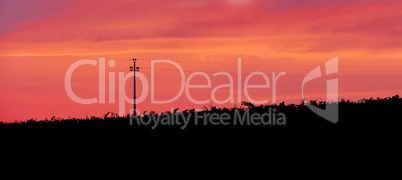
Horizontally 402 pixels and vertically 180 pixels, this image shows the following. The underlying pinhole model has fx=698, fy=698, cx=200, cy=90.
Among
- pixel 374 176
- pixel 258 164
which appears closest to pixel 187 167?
pixel 258 164

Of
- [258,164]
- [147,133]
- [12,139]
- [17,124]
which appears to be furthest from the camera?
[17,124]

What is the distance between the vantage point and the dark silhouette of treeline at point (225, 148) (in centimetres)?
2469

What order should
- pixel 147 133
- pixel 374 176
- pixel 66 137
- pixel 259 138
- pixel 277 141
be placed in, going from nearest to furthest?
pixel 374 176
pixel 277 141
pixel 259 138
pixel 147 133
pixel 66 137

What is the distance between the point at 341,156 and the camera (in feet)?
83.1

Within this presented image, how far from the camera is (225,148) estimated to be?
2862cm

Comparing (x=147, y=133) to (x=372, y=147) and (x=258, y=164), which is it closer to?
(x=258, y=164)

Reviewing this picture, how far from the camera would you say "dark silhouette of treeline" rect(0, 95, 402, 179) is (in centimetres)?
2469

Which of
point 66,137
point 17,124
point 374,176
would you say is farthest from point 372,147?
point 17,124

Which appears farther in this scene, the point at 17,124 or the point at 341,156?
the point at 17,124

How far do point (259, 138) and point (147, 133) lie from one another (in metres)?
5.73

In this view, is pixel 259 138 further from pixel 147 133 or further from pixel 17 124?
pixel 17 124

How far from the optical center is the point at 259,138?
30.2 meters

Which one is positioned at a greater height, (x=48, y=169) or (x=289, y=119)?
(x=289, y=119)

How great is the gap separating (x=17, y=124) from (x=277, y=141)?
820 inches
